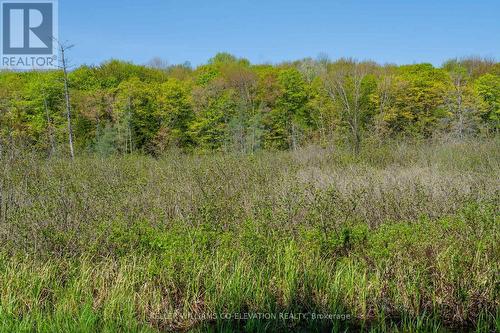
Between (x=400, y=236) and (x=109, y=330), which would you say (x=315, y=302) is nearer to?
(x=400, y=236)

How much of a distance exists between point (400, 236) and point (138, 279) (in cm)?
298

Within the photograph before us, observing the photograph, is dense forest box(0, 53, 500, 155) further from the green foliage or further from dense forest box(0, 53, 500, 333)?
dense forest box(0, 53, 500, 333)

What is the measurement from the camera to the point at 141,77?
150 feet

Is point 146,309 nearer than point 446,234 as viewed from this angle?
Yes

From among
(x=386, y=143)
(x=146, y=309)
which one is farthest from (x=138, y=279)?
(x=386, y=143)

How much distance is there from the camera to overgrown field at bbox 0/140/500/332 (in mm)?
4109

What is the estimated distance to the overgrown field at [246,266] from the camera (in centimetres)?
411

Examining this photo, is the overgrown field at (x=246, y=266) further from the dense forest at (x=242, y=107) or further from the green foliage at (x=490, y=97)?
the green foliage at (x=490, y=97)

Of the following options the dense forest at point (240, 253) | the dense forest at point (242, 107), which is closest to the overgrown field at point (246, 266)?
the dense forest at point (240, 253)


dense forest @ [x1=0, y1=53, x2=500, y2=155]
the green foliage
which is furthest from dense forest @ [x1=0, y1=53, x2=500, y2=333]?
the green foliage

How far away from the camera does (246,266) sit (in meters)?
4.63

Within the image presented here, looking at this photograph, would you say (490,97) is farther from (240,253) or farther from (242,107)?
(240,253)

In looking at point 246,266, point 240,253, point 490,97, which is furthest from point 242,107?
point 246,266

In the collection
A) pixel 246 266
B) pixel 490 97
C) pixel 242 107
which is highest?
pixel 490 97
